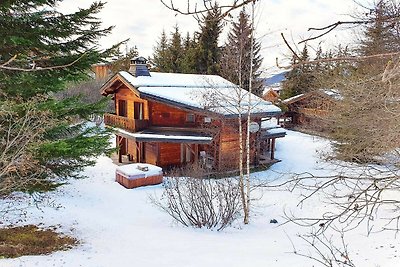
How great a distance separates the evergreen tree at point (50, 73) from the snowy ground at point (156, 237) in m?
2.28

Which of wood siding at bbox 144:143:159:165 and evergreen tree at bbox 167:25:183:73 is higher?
evergreen tree at bbox 167:25:183:73

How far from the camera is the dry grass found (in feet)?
27.4

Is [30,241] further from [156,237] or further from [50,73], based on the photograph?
[50,73]

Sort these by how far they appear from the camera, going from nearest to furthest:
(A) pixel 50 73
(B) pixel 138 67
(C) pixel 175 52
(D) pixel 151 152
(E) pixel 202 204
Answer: (A) pixel 50 73, (E) pixel 202 204, (D) pixel 151 152, (B) pixel 138 67, (C) pixel 175 52

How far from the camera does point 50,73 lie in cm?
905

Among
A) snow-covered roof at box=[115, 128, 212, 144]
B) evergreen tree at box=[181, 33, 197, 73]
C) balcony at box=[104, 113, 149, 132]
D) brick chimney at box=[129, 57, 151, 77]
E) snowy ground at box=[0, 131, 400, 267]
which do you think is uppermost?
evergreen tree at box=[181, 33, 197, 73]

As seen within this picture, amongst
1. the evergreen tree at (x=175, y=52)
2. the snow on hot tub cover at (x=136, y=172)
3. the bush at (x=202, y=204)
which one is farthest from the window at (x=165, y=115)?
the evergreen tree at (x=175, y=52)

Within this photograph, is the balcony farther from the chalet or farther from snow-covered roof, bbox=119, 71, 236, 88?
snow-covered roof, bbox=119, 71, 236, 88

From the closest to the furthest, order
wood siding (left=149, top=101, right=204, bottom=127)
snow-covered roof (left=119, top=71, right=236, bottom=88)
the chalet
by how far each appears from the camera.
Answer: the chalet
wood siding (left=149, top=101, right=204, bottom=127)
snow-covered roof (left=119, top=71, right=236, bottom=88)

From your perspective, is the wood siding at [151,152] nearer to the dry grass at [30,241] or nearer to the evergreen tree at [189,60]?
the dry grass at [30,241]

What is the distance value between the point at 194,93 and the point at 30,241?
11660mm

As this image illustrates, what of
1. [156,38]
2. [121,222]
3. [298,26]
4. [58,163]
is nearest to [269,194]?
[121,222]

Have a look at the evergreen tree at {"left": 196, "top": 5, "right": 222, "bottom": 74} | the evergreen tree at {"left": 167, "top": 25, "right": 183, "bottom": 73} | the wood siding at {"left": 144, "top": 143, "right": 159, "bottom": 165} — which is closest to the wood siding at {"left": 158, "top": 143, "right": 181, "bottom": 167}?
the wood siding at {"left": 144, "top": 143, "right": 159, "bottom": 165}

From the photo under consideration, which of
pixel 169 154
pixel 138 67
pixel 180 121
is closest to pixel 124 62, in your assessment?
pixel 138 67
